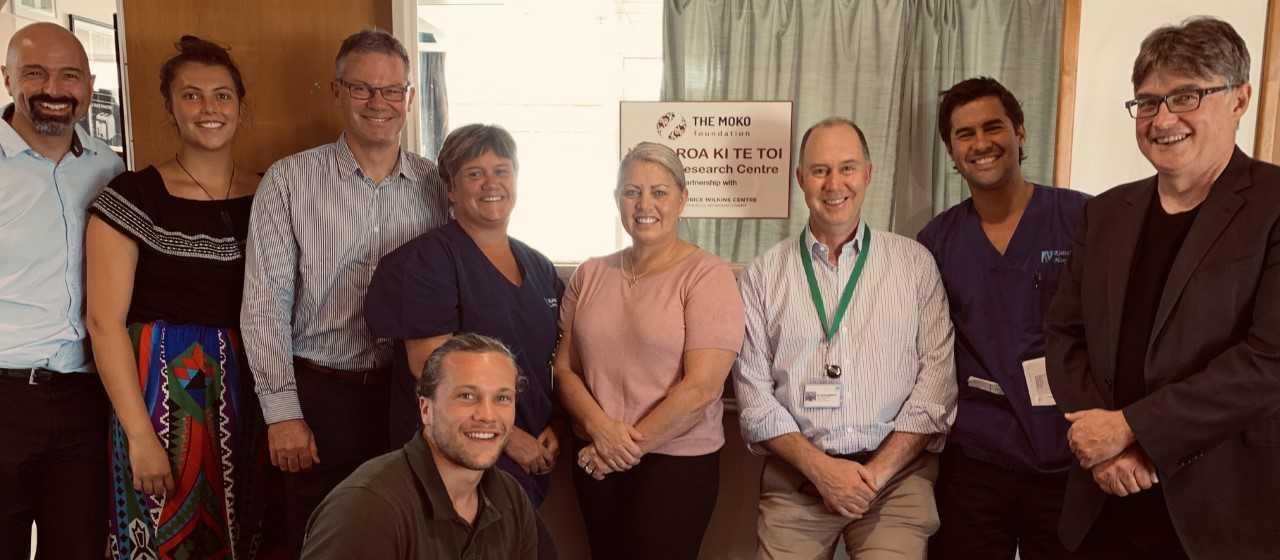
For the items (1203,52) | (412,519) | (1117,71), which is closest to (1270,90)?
(1117,71)

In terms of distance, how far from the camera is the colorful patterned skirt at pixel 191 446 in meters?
2.25

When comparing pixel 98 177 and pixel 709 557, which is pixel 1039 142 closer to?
pixel 709 557

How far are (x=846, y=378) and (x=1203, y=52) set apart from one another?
1059 mm

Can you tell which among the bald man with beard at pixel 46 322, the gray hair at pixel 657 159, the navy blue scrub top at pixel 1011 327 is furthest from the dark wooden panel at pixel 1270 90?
the bald man with beard at pixel 46 322

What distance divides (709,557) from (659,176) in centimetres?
143

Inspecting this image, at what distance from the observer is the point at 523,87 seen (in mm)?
3041

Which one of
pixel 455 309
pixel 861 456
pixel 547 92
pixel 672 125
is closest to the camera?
pixel 455 309

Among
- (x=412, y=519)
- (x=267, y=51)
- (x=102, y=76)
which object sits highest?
(x=102, y=76)

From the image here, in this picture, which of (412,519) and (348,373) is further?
(348,373)

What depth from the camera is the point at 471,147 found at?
7.08ft

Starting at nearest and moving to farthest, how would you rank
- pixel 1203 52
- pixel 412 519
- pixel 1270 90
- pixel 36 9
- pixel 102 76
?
pixel 412 519 < pixel 1203 52 < pixel 1270 90 < pixel 36 9 < pixel 102 76

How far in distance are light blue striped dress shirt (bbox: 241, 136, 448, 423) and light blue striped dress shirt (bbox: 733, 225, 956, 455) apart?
1046mm

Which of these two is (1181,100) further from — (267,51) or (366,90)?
(267,51)

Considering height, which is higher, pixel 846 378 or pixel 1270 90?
pixel 1270 90
